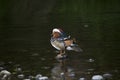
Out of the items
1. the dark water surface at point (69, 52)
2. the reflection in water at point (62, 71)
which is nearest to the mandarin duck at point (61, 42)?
the dark water surface at point (69, 52)

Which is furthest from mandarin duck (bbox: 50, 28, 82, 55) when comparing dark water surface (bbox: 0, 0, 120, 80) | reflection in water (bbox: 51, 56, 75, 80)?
reflection in water (bbox: 51, 56, 75, 80)

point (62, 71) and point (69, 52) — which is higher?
point (69, 52)

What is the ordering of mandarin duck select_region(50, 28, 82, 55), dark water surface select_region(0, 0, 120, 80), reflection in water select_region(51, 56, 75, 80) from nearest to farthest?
reflection in water select_region(51, 56, 75, 80), dark water surface select_region(0, 0, 120, 80), mandarin duck select_region(50, 28, 82, 55)

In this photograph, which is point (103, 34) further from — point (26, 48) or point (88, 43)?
point (26, 48)

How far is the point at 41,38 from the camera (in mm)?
17797

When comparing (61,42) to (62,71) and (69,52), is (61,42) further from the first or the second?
(62,71)

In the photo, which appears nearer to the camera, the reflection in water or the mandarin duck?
the reflection in water

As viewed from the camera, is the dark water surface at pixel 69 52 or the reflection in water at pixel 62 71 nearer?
the reflection in water at pixel 62 71

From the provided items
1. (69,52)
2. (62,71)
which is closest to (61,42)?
(69,52)

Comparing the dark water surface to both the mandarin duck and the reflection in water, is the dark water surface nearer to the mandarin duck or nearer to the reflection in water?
the reflection in water

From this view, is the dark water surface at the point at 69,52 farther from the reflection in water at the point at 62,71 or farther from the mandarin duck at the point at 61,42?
the mandarin duck at the point at 61,42

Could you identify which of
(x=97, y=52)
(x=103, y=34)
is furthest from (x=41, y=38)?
(x=97, y=52)

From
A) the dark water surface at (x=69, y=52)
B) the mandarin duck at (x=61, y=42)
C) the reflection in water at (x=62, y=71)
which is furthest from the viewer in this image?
the mandarin duck at (x=61, y=42)

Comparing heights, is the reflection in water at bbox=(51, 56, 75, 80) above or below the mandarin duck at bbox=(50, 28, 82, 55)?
below
